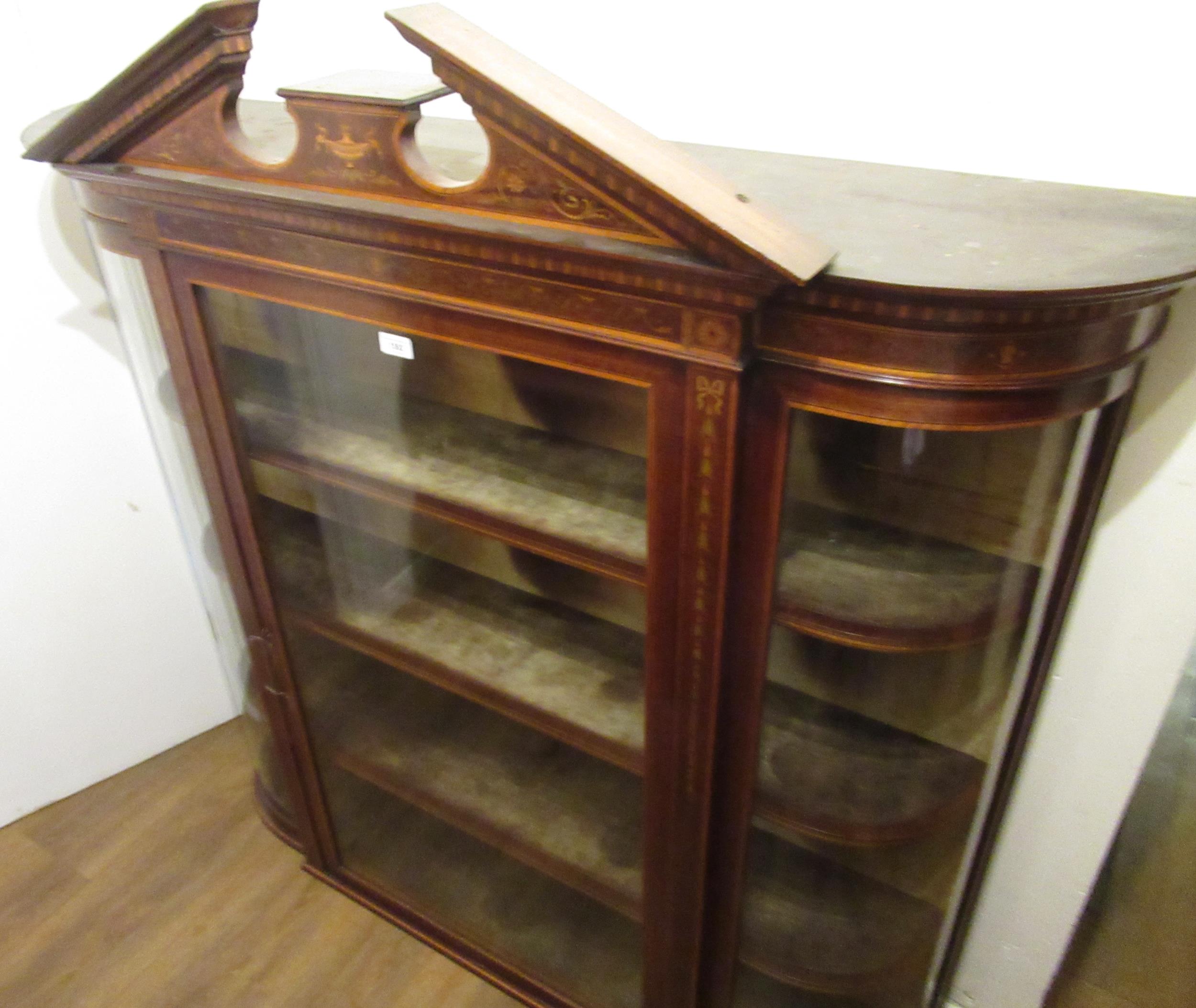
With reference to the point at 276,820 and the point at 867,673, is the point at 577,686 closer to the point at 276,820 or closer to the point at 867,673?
the point at 867,673

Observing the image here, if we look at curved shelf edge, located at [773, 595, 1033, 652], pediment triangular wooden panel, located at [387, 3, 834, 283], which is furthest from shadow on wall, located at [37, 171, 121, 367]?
curved shelf edge, located at [773, 595, 1033, 652]

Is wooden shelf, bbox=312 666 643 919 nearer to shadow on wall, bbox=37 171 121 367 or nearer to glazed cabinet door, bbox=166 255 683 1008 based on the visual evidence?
glazed cabinet door, bbox=166 255 683 1008

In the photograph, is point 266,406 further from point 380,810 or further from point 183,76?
point 380,810

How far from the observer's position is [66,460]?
1633 millimetres

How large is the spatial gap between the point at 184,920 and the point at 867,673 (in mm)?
1339

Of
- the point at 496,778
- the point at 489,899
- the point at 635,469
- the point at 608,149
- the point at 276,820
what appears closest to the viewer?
the point at 608,149

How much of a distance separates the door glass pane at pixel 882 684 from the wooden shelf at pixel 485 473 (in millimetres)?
207

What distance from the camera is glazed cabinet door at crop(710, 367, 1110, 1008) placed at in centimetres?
85

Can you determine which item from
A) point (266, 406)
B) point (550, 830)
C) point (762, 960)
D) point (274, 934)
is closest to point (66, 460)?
point (266, 406)

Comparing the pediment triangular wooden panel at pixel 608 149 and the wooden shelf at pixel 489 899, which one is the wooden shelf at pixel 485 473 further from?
the wooden shelf at pixel 489 899

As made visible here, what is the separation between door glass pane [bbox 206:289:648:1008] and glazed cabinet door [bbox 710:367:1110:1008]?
156 millimetres

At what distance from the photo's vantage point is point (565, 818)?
53.7 inches

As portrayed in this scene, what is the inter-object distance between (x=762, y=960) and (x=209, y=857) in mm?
1126

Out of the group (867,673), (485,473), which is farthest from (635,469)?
(867,673)
